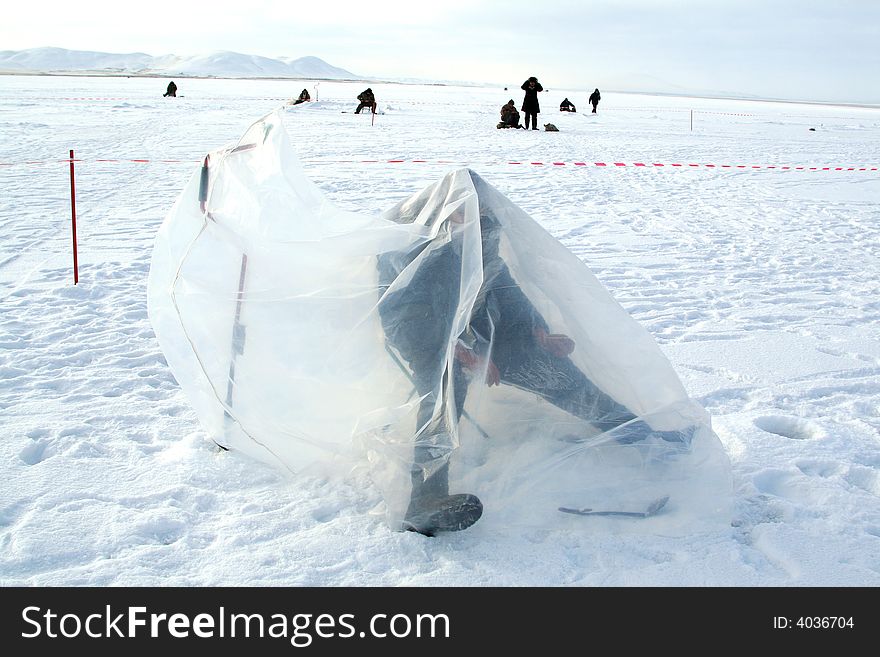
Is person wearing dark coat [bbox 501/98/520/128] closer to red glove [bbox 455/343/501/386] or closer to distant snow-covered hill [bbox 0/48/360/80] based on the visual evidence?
red glove [bbox 455/343/501/386]

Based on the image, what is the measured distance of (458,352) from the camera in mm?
2561

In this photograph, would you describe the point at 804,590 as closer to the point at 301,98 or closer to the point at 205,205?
the point at 205,205

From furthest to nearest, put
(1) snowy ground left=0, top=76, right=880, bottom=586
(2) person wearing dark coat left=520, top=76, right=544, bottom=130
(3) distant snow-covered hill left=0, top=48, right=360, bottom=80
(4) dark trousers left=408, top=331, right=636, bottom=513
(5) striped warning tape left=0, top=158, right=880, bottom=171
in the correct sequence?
(3) distant snow-covered hill left=0, top=48, right=360, bottom=80, (2) person wearing dark coat left=520, top=76, right=544, bottom=130, (5) striped warning tape left=0, top=158, right=880, bottom=171, (4) dark trousers left=408, top=331, right=636, bottom=513, (1) snowy ground left=0, top=76, right=880, bottom=586

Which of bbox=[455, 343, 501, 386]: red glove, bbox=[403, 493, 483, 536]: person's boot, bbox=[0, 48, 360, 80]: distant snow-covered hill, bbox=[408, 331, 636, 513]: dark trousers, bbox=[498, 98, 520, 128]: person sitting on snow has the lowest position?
bbox=[403, 493, 483, 536]: person's boot

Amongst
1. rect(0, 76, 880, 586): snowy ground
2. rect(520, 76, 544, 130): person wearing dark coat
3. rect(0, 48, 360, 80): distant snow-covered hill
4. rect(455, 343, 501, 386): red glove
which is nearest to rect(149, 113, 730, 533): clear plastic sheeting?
rect(455, 343, 501, 386): red glove

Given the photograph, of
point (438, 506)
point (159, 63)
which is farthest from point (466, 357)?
point (159, 63)

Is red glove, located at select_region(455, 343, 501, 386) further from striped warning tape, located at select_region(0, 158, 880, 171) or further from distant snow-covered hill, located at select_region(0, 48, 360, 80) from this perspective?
distant snow-covered hill, located at select_region(0, 48, 360, 80)

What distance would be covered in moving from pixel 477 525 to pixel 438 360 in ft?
2.00

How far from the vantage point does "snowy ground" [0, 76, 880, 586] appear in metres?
2.42

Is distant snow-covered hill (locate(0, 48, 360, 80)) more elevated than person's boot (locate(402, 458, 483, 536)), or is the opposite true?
distant snow-covered hill (locate(0, 48, 360, 80))

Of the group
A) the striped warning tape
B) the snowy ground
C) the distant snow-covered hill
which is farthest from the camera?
the distant snow-covered hill

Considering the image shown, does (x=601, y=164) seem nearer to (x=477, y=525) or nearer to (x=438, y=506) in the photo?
(x=477, y=525)

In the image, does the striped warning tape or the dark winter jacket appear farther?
the dark winter jacket

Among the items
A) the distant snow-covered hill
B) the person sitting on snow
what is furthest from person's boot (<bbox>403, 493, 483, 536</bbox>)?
the distant snow-covered hill
